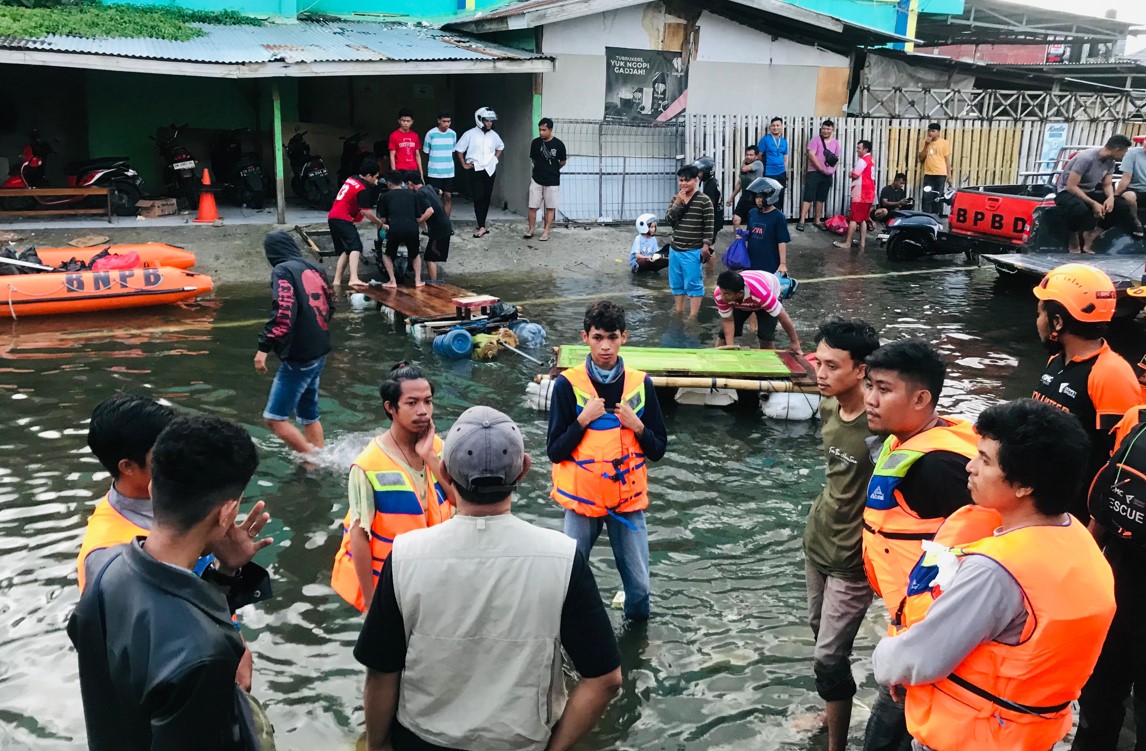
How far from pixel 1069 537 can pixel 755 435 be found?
543 centimetres

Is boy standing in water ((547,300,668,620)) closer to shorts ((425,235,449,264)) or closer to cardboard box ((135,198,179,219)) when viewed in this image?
shorts ((425,235,449,264))

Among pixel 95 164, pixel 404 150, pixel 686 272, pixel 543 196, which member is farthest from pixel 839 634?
pixel 95 164

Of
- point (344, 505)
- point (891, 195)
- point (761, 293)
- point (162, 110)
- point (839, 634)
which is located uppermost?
point (162, 110)

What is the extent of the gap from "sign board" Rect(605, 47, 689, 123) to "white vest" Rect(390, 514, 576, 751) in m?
15.3

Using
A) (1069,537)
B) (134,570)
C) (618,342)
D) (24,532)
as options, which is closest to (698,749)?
(618,342)

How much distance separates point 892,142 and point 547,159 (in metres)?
7.67

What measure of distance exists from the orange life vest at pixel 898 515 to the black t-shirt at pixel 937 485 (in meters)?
0.02

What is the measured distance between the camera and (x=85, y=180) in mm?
14867

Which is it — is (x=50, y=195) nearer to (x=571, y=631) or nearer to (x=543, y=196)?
(x=543, y=196)

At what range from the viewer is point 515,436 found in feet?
8.39

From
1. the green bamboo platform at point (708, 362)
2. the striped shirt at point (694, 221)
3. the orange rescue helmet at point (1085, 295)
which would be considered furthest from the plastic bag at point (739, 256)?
the orange rescue helmet at point (1085, 295)

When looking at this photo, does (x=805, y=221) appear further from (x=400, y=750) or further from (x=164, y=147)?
(x=400, y=750)

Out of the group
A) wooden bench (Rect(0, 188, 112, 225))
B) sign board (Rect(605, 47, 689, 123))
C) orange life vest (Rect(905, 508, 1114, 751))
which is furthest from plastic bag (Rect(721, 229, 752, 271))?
wooden bench (Rect(0, 188, 112, 225))

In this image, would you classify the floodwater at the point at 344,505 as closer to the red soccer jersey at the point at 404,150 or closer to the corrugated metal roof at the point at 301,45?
the corrugated metal roof at the point at 301,45
